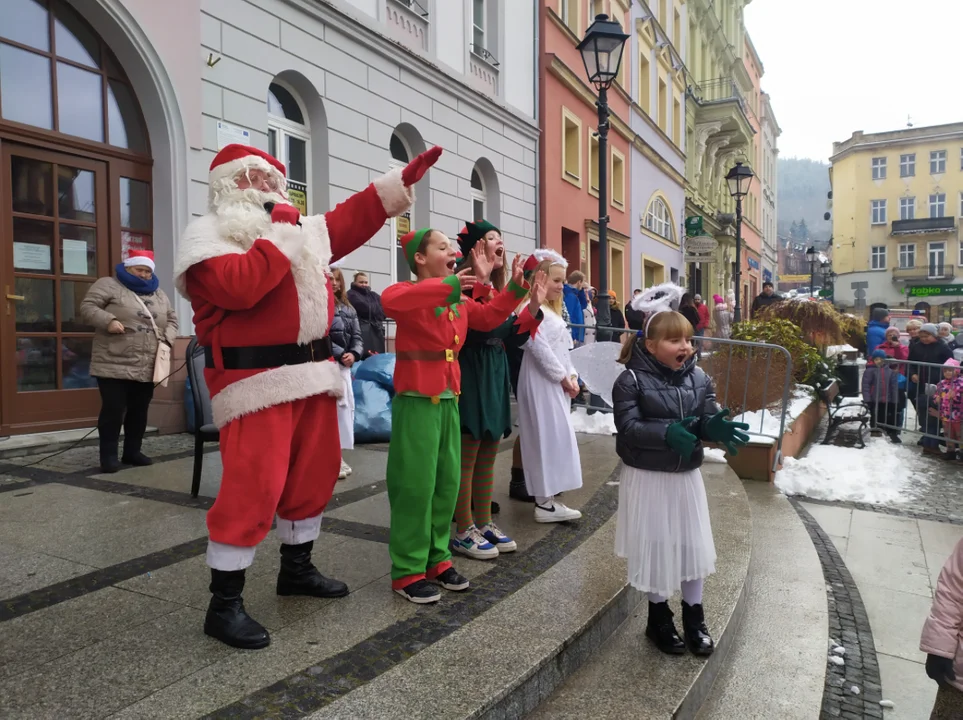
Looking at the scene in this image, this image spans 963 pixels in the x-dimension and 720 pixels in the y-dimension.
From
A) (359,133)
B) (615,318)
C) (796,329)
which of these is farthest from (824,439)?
(359,133)

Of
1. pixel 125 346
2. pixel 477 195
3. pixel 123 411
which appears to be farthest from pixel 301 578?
pixel 477 195

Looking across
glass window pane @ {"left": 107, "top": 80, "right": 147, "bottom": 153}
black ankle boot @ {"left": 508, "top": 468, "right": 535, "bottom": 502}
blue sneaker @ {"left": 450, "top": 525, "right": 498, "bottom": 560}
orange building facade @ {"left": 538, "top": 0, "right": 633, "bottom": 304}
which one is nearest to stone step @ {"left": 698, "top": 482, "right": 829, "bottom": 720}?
blue sneaker @ {"left": 450, "top": 525, "right": 498, "bottom": 560}

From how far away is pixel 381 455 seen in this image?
Answer: 6.25 m

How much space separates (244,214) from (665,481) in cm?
195

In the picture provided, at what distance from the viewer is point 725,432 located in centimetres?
264

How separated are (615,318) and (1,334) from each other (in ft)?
35.0

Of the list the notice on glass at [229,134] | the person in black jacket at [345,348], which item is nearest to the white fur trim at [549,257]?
the person in black jacket at [345,348]

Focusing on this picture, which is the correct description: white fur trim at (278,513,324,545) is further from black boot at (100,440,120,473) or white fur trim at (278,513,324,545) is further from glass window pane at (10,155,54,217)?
glass window pane at (10,155,54,217)

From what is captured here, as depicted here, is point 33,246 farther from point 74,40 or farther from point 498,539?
point 498,539

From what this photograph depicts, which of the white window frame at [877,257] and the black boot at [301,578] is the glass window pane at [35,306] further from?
the white window frame at [877,257]

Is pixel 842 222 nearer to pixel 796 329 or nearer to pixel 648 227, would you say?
pixel 648 227

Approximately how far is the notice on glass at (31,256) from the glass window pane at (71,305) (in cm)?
23

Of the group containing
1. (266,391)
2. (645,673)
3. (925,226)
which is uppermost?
(925,226)

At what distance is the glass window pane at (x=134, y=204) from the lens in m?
6.75
